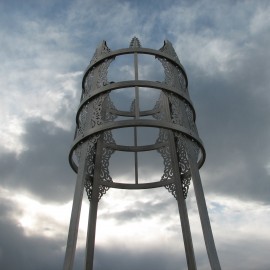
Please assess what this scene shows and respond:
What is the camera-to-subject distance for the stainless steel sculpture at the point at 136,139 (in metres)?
18.5

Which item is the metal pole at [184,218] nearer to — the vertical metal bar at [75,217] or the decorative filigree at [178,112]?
the decorative filigree at [178,112]

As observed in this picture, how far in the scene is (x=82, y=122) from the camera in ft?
66.6

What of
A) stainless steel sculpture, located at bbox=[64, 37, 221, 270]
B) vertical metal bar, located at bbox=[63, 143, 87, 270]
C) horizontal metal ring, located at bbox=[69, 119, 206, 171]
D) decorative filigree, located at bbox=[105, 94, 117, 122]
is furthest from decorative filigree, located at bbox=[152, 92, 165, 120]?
vertical metal bar, located at bbox=[63, 143, 87, 270]

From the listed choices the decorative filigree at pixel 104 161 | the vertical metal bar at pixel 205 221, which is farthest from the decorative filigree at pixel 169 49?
the vertical metal bar at pixel 205 221

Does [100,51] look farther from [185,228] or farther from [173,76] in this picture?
[185,228]

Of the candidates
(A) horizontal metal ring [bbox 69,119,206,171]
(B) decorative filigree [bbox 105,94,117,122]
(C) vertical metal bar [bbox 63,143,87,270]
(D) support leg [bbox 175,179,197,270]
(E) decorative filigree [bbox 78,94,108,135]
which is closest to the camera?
(C) vertical metal bar [bbox 63,143,87,270]

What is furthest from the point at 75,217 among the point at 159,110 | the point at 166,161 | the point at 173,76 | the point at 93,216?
the point at 159,110

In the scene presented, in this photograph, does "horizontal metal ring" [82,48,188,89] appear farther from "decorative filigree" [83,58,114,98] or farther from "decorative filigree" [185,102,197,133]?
"decorative filigree" [185,102,197,133]

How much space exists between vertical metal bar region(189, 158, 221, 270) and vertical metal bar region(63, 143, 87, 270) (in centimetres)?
557

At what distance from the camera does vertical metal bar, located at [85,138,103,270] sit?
2192 cm

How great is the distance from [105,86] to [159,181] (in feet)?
25.2

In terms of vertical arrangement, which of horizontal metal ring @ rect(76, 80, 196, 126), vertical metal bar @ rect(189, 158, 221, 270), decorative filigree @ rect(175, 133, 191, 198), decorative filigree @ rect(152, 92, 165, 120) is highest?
decorative filigree @ rect(152, 92, 165, 120)

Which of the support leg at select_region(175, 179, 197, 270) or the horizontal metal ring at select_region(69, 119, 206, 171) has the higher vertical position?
the horizontal metal ring at select_region(69, 119, 206, 171)

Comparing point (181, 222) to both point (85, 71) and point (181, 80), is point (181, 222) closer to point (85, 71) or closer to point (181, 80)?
point (181, 80)
